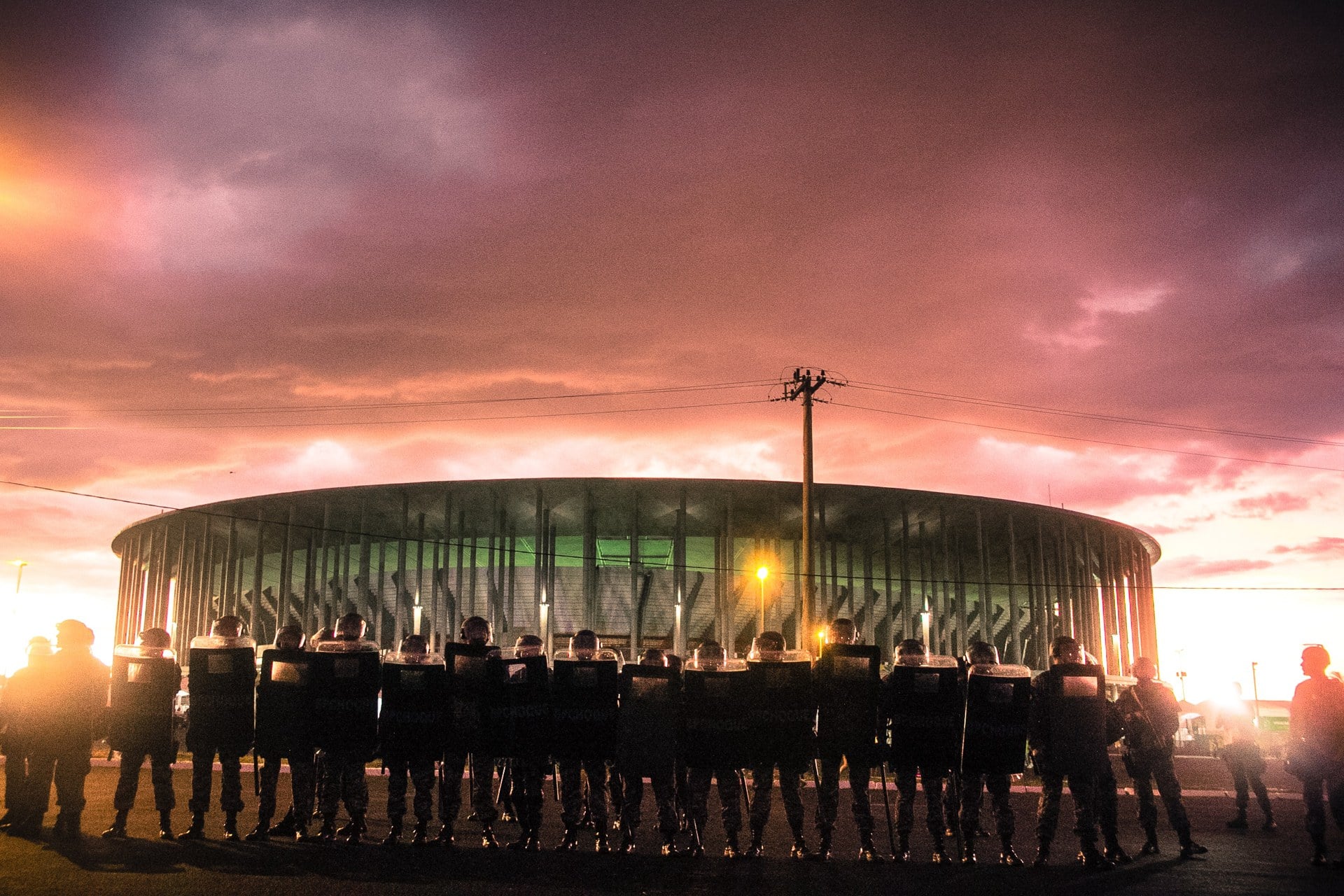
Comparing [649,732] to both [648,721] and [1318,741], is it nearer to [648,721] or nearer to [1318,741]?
[648,721]

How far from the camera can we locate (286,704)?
33.1 ft

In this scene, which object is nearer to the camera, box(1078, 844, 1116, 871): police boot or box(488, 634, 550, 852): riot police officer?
box(1078, 844, 1116, 871): police boot

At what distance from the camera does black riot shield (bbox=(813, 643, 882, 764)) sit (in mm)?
9727

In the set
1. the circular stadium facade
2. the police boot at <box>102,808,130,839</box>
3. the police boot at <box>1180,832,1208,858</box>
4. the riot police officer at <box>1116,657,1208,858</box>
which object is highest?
the circular stadium facade

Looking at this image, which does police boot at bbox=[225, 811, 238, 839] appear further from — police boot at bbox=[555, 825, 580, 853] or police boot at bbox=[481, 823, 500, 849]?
police boot at bbox=[555, 825, 580, 853]

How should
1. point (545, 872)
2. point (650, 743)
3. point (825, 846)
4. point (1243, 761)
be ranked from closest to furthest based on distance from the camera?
point (545, 872) → point (825, 846) → point (650, 743) → point (1243, 761)

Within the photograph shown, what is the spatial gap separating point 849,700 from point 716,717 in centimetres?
126

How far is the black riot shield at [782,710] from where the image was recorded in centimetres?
969

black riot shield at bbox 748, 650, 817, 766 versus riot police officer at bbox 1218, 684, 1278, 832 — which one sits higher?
black riot shield at bbox 748, 650, 817, 766

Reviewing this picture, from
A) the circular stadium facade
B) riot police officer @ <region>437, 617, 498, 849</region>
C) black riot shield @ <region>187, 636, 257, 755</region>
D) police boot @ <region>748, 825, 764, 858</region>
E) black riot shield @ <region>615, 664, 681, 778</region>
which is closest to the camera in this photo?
police boot @ <region>748, 825, 764, 858</region>

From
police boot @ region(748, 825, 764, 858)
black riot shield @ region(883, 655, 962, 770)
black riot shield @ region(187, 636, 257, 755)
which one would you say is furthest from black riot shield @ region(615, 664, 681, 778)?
black riot shield @ region(187, 636, 257, 755)

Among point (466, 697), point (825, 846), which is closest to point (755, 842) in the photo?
point (825, 846)

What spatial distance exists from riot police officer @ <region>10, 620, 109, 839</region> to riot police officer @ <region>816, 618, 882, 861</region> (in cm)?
745

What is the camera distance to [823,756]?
9.73m
